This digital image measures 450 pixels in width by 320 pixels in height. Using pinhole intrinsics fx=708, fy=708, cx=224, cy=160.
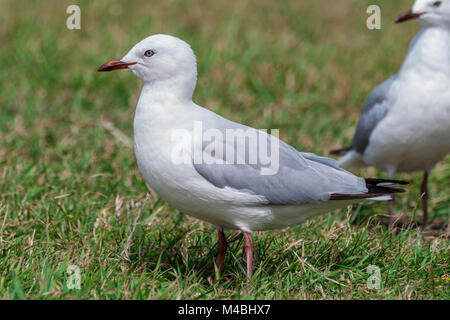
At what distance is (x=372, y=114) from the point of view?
5719 millimetres

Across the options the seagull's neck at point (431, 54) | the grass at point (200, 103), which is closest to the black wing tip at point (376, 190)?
the grass at point (200, 103)

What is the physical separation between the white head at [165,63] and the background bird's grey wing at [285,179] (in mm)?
407

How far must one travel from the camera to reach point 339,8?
1040cm

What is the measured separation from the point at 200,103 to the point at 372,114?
7.16 ft

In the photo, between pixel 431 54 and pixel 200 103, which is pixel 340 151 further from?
pixel 200 103

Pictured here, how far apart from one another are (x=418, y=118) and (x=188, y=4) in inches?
201

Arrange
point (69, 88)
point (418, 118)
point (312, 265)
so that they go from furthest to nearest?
point (69, 88) → point (418, 118) → point (312, 265)

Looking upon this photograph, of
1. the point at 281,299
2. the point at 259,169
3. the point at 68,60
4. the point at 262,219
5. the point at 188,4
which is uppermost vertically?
the point at 188,4

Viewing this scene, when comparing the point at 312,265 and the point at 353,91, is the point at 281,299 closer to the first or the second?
the point at 312,265

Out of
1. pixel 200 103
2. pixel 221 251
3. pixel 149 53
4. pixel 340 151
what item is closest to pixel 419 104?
pixel 340 151

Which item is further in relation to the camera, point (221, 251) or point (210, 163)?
point (221, 251)

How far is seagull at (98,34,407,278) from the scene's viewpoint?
3.74 meters

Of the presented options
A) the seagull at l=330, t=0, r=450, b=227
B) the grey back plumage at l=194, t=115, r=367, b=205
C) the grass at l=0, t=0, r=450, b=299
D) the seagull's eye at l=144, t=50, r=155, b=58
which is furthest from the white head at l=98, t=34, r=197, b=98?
the seagull at l=330, t=0, r=450, b=227
